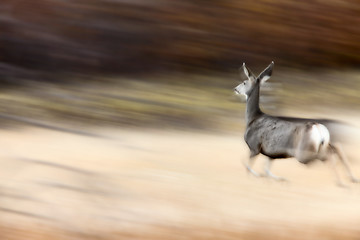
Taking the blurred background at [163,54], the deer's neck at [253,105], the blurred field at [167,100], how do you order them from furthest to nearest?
the blurred background at [163,54] < the blurred field at [167,100] < the deer's neck at [253,105]

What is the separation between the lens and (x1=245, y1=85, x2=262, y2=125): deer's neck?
1830 millimetres

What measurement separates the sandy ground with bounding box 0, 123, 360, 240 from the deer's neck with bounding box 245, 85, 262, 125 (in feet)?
0.81

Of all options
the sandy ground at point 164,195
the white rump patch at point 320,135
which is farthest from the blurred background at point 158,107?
Answer: the white rump patch at point 320,135

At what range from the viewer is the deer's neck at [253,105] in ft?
6.00

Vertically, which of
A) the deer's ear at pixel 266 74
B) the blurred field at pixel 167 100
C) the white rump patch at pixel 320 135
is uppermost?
the blurred field at pixel 167 100

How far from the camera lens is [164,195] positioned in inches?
88.4

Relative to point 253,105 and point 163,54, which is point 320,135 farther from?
point 163,54

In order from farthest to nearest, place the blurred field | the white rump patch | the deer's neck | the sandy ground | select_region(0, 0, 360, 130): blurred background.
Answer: select_region(0, 0, 360, 130): blurred background, the blurred field, the sandy ground, the deer's neck, the white rump patch

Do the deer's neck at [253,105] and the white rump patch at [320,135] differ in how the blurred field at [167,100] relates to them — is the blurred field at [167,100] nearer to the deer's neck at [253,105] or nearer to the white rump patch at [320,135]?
the deer's neck at [253,105]

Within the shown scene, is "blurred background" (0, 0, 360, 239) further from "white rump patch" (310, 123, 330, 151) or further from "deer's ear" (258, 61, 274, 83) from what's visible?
"white rump patch" (310, 123, 330, 151)

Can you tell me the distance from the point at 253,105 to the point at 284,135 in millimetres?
141

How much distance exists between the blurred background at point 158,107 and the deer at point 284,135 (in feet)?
0.24

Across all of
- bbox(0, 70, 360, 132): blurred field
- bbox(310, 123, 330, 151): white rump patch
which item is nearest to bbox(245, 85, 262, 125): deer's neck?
bbox(310, 123, 330, 151): white rump patch

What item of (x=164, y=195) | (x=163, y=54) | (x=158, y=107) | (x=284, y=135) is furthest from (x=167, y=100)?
(x=284, y=135)
